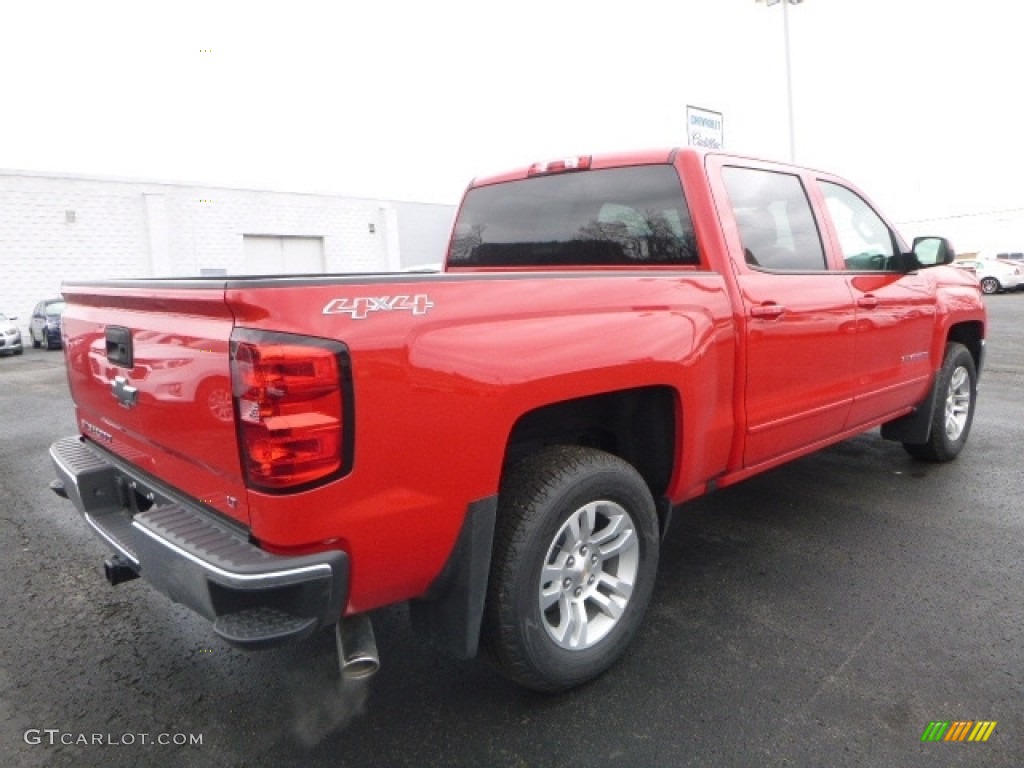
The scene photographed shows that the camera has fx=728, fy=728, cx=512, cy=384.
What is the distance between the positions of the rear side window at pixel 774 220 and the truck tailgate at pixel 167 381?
2292 mm

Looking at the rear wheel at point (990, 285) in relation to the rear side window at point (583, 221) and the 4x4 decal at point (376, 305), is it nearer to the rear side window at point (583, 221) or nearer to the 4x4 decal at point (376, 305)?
the rear side window at point (583, 221)

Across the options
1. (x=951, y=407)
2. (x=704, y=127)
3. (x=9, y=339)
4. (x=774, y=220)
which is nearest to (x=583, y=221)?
(x=774, y=220)

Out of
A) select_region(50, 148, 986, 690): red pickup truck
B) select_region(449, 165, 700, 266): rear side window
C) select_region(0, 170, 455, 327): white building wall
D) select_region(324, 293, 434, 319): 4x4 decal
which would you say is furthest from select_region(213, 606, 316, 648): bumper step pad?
select_region(0, 170, 455, 327): white building wall

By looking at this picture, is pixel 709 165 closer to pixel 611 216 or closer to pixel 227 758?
pixel 611 216

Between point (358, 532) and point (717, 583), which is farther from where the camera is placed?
point (717, 583)

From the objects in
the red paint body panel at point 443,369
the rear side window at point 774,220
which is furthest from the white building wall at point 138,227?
the rear side window at point 774,220

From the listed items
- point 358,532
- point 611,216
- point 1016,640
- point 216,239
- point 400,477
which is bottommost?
point 1016,640

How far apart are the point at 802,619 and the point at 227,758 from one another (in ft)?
7.37

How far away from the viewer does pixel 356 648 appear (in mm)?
2107

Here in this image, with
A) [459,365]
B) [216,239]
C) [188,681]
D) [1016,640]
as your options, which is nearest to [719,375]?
[459,365]

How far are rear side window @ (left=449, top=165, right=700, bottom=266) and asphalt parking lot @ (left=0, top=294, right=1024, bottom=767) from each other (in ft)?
5.18

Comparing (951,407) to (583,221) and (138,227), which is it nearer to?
(583,221)

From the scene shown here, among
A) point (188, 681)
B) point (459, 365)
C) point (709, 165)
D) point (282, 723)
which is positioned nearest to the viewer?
point (459, 365)

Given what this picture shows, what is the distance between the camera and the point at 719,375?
9.78 ft
